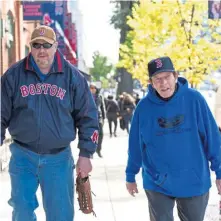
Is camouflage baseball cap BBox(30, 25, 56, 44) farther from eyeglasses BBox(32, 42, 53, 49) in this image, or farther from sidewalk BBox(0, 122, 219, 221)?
sidewalk BBox(0, 122, 219, 221)

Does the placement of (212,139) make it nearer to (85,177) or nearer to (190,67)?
(85,177)

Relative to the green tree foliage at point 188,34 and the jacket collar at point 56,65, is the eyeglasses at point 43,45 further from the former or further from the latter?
the green tree foliage at point 188,34

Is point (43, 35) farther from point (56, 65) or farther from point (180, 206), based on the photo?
point (180, 206)

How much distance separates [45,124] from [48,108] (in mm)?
112

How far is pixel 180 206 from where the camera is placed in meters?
4.14

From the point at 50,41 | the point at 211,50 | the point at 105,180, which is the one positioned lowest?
the point at 105,180

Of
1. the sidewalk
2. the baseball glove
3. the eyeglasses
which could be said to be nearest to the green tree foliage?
the sidewalk

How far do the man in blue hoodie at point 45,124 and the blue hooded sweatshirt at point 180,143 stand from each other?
536 mm

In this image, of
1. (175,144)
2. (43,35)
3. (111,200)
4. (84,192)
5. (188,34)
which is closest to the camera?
(175,144)

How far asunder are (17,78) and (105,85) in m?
127

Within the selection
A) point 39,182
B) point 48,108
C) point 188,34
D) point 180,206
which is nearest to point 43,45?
point 48,108

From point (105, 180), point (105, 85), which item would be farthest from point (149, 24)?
A: point (105, 85)

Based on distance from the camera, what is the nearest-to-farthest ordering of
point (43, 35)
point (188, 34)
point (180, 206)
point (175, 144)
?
point (175, 144), point (180, 206), point (43, 35), point (188, 34)

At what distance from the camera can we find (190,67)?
677 inches
